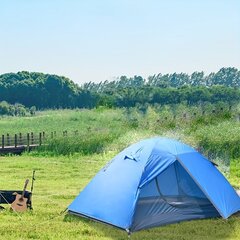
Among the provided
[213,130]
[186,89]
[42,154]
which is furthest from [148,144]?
[186,89]

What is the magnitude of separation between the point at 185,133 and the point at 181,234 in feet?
54.5

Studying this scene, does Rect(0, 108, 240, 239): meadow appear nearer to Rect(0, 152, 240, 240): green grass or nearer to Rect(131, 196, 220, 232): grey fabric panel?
Rect(0, 152, 240, 240): green grass

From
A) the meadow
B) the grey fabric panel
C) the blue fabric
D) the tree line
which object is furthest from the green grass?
the tree line

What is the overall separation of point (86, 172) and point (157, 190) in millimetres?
9222

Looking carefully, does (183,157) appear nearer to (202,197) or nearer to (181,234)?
(202,197)

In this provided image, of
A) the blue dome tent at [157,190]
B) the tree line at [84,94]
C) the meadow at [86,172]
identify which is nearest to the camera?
the meadow at [86,172]

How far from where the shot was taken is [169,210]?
10.8 meters

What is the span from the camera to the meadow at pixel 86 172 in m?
9.93

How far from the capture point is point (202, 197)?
36.0ft

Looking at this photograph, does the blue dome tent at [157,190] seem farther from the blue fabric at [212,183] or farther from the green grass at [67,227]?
the green grass at [67,227]

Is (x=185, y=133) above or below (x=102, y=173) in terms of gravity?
below

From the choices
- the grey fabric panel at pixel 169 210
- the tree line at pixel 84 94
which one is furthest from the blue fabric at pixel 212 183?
the tree line at pixel 84 94

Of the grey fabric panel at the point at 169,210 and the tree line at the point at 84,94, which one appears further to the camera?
the tree line at the point at 84,94

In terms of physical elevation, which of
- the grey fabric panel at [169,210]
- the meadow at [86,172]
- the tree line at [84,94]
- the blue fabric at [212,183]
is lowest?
the tree line at [84,94]
